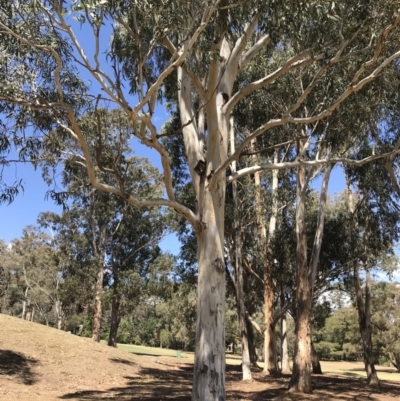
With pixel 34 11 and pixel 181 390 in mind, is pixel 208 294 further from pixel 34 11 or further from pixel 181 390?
pixel 181 390

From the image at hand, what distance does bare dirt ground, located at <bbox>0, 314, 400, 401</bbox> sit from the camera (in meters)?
9.89

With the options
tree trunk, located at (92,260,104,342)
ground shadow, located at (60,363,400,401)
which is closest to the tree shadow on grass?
ground shadow, located at (60,363,400,401)

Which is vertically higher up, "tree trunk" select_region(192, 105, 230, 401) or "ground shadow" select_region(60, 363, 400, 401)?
"tree trunk" select_region(192, 105, 230, 401)

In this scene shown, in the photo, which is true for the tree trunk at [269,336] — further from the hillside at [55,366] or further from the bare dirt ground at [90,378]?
the hillside at [55,366]

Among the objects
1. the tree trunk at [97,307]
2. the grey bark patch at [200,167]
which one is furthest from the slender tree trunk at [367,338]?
the tree trunk at [97,307]

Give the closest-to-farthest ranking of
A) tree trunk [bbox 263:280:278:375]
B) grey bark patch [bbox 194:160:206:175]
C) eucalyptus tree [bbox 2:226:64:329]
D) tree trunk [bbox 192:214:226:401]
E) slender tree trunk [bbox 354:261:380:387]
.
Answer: tree trunk [bbox 192:214:226:401] < grey bark patch [bbox 194:160:206:175] < slender tree trunk [bbox 354:261:380:387] < tree trunk [bbox 263:280:278:375] < eucalyptus tree [bbox 2:226:64:329]

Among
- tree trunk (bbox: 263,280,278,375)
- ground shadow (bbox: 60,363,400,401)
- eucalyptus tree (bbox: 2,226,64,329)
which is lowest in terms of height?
ground shadow (bbox: 60,363,400,401)

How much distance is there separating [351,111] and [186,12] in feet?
13.9

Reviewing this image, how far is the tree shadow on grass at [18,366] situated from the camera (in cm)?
1095

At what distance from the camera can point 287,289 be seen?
1944 centimetres

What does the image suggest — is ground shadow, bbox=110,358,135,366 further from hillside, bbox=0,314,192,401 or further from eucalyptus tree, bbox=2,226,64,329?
eucalyptus tree, bbox=2,226,64,329

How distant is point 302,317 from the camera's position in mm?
10891

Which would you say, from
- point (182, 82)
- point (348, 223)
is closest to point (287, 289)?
point (348, 223)

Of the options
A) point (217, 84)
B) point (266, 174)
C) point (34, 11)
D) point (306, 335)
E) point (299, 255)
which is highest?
point (266, 174)
